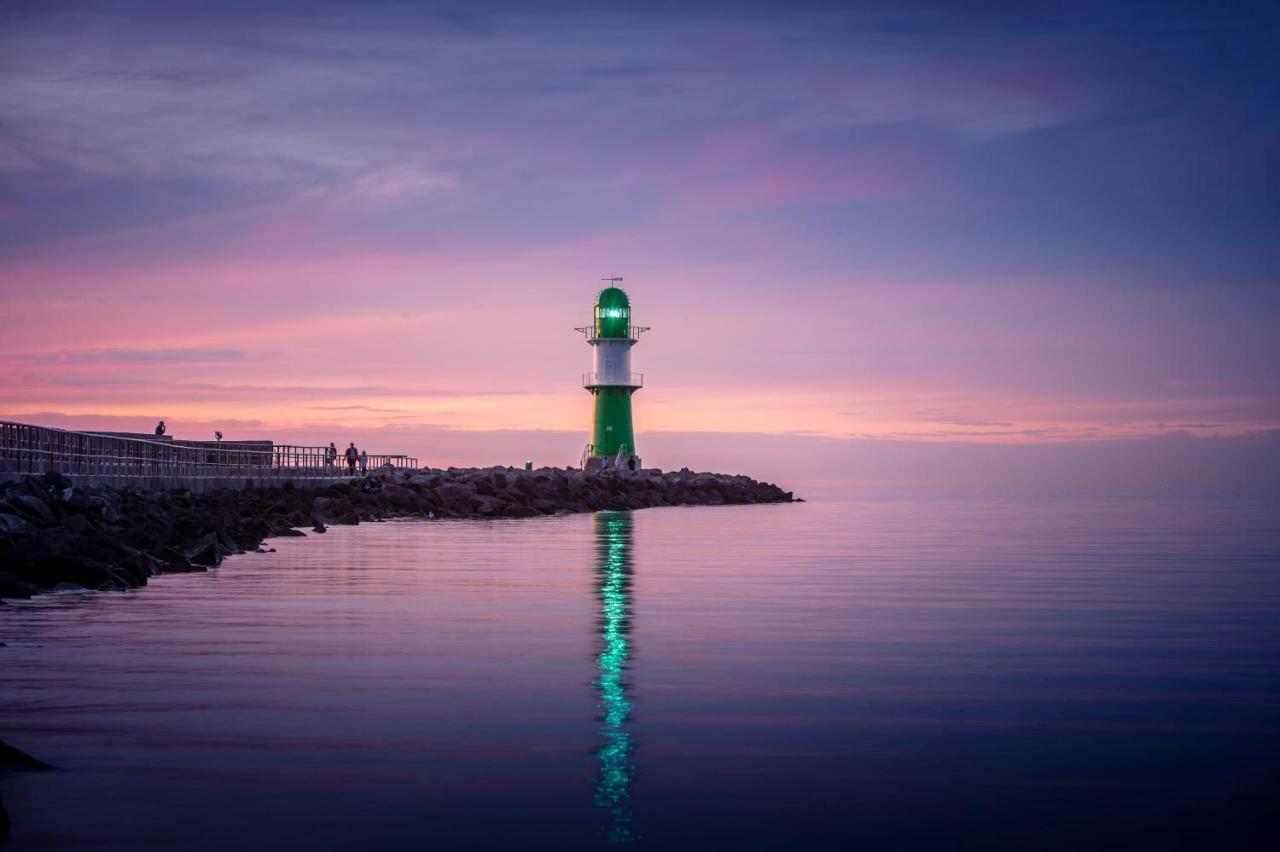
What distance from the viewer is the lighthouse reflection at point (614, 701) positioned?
5.11 metres

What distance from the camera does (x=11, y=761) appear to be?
559cm

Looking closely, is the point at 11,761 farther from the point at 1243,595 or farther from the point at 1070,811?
the point at 1243,595

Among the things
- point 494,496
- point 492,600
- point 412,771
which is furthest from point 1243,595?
point 494,496

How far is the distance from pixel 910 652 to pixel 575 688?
2.81 m

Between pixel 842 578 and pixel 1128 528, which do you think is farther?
pixel 1128 528

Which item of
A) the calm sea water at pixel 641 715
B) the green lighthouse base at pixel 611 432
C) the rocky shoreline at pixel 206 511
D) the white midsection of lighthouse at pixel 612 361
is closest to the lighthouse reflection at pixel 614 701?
the calm sea water at pixel 641 715

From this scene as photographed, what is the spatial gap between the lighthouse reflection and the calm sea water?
3cm

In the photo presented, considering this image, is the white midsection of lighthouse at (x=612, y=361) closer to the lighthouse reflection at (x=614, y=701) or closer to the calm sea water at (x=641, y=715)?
the lighthouse reflection at (x=614, y=701)

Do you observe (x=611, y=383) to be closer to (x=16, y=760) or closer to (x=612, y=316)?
(x=612, y=316)

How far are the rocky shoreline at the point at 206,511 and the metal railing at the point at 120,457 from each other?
1288 mm

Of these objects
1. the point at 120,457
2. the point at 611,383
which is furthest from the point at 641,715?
the point at 611,383

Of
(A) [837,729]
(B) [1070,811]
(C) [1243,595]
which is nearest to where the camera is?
(B) [1070,811]

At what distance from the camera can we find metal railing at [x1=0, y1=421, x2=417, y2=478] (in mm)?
25531

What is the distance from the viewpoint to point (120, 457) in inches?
1187
